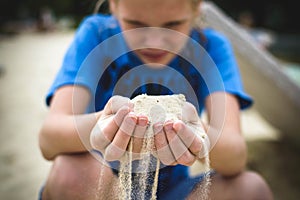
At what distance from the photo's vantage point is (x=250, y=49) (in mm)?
1742

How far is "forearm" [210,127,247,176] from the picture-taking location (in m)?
0.96

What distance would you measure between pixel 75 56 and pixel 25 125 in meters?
1.26

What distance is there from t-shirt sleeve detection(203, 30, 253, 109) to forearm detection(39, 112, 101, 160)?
502 mm

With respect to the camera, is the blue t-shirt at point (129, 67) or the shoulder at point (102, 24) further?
the shoulder at point (102, 24)

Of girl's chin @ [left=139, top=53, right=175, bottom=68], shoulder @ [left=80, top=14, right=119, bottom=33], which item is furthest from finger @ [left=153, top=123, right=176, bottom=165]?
shoulder @ [left=80, top=14, right=119, bottom=33]

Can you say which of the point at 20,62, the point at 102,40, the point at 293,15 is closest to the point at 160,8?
the point at 102,40

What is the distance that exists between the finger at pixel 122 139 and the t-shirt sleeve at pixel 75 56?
49 cm

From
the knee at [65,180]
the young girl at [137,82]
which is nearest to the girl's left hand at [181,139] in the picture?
the young girl at [137,82]

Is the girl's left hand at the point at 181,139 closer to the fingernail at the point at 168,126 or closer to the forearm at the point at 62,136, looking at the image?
the fingernail at the point at 168,126

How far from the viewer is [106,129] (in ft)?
1.97

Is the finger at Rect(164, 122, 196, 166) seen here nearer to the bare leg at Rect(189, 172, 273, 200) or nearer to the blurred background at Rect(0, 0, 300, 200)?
the bare leg at Rect(189, 172, 273, 200)

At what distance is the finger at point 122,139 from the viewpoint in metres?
0.56

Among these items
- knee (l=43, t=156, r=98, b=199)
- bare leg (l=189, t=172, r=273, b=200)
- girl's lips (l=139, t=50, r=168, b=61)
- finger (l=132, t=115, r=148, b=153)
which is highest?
finger (l=132, t=115, r=148, b=153)

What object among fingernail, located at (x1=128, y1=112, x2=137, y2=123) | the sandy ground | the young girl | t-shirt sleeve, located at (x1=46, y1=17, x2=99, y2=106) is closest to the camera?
fingernail, located at (x1=128, y1=112, x2=137, y2=123)
